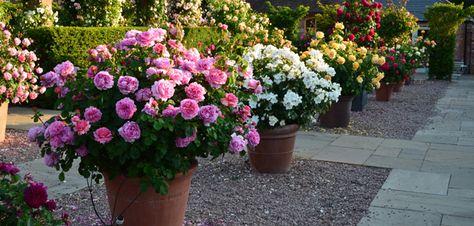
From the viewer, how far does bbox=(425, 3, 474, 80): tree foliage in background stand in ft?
62.5

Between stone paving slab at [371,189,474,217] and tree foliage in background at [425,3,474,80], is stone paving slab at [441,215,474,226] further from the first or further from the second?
tree foliage in background at [425,3,474,80]

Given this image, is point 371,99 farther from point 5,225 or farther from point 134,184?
point 5,225

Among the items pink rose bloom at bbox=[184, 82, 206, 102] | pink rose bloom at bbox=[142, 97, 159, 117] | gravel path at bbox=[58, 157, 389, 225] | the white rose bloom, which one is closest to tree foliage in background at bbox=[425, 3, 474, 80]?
gravel path at bbox=[58, 157, 389, 225]

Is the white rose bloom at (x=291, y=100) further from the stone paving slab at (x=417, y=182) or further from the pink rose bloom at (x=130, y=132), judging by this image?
the pink rose bloom at (x=130, y=132)

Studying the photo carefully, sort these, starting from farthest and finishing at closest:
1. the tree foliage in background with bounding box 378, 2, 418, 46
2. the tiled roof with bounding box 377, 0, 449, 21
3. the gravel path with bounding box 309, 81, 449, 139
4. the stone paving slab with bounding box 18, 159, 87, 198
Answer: the tiled roof with bounding box 377, 0, 449, 21 < the tree foliage in background with bounding box 378, 2, 418, 46 < the gravel path with bounding box 309, 81, 449, 139 < the stone paving slab with bounding box 18, 159, 87, 198

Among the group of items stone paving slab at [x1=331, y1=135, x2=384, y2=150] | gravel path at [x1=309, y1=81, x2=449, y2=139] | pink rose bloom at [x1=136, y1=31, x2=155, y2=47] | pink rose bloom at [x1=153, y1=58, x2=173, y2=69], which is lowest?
gravel path at [x1=309, y1=81, x2=449, y2=139]

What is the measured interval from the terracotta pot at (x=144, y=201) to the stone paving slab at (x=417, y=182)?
2495mm

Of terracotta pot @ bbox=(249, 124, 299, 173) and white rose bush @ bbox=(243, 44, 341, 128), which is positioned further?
terracotta pot @ bbox=(249, 124, 299, 173)

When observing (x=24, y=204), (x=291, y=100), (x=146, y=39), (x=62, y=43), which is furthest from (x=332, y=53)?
(x=24, y=204)

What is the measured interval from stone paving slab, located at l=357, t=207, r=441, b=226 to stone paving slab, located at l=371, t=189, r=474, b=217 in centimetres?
12

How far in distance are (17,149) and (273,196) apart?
3.33 m

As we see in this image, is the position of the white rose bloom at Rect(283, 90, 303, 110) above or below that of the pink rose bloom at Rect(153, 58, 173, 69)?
below

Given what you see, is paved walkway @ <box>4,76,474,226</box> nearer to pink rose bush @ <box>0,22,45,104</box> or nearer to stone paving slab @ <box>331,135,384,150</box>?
stone paving slab @ <box>331,135,384,150</box>

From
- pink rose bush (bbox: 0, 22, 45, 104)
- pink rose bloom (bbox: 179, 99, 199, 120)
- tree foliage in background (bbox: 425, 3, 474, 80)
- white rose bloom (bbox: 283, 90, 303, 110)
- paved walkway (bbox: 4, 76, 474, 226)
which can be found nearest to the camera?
pink rose bloom (bbox: 179, 99, 199, 120)
